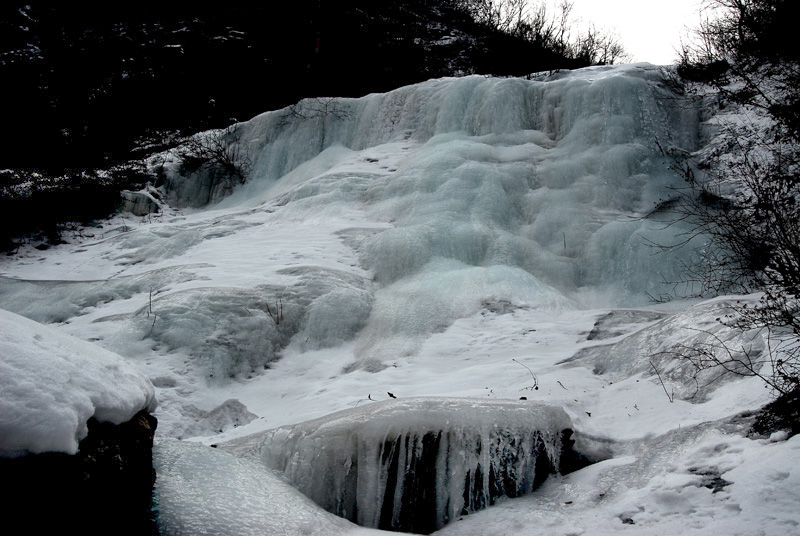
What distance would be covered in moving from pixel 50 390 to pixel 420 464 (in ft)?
6.50

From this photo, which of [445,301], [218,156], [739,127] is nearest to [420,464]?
[445,301]

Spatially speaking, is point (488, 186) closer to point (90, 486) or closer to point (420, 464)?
point (420, 464)

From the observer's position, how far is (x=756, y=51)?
8.85 m

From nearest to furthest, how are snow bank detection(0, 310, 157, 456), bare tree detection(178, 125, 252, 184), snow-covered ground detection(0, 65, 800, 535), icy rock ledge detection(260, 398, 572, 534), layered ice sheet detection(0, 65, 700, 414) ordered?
snow bank detection(0, 310, 157, 456) < snow-covered ground detection(0, 65, 800, 535) < icy rock ledge detection(260, 398, 572, 534) < layered ice sheet detection(0, 65, 700, 414) < bare tree detection(178, 125, 252, 184)

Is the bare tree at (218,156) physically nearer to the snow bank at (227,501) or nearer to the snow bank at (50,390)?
the snow bank at (227,501)

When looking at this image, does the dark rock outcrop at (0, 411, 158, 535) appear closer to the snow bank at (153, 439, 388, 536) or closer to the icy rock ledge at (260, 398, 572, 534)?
the snow bank at (153, 439, 388, 536)

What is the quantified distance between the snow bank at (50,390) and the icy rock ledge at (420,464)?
121 centimetres

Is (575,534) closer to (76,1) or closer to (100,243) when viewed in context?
(100,243)

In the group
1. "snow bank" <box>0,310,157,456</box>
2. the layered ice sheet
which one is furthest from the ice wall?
"snow bank" <box>0,310,157,456</box>

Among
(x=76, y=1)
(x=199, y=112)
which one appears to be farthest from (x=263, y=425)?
(x=76, y=1)

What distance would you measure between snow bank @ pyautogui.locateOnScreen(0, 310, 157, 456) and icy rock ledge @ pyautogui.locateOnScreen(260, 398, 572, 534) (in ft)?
3.98

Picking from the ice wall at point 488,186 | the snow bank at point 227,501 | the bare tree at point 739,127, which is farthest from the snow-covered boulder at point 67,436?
the bare tree at point 739,127

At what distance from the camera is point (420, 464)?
3.15 m

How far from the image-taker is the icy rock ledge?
10.2ft
